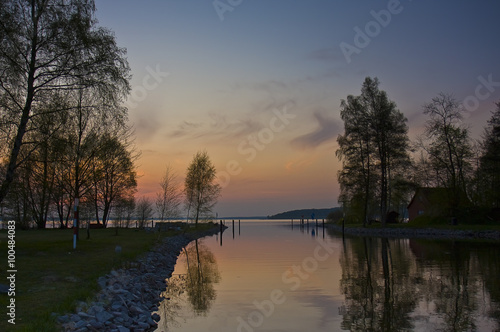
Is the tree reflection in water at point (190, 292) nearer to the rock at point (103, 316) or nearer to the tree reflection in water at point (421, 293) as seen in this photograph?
the rock at point (103, 316)

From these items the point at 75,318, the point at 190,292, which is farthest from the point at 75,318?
the point at 190,292

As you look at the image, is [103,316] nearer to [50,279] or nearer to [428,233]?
[50,279]

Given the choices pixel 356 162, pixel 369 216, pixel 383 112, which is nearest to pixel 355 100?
pixel 383 112

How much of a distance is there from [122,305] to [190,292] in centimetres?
466

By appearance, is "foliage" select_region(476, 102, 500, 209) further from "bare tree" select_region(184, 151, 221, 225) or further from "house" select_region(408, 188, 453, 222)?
"bare tree" select_region(184, 151, 221, 225)

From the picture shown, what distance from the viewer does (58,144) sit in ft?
53.3

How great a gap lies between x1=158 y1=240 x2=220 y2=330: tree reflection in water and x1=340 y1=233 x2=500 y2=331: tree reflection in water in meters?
4.43

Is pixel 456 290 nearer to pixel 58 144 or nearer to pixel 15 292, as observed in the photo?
pixel 15 292

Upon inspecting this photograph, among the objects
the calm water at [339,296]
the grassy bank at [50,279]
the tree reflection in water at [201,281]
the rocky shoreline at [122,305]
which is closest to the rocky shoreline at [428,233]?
the calm water at [339,296]

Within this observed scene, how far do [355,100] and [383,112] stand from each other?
143 inches

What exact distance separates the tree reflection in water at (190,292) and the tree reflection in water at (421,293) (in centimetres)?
443

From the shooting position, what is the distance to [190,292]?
14.5 meters

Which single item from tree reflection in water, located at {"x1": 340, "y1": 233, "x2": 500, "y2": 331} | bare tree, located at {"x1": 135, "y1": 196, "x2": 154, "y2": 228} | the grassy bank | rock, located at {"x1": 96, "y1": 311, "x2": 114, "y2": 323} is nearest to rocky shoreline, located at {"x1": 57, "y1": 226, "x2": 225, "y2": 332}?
rock, located at {"x1": 96, "y1": 311, "x2": 114, "y2": 323}

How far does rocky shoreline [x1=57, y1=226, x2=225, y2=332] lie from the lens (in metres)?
8.04
